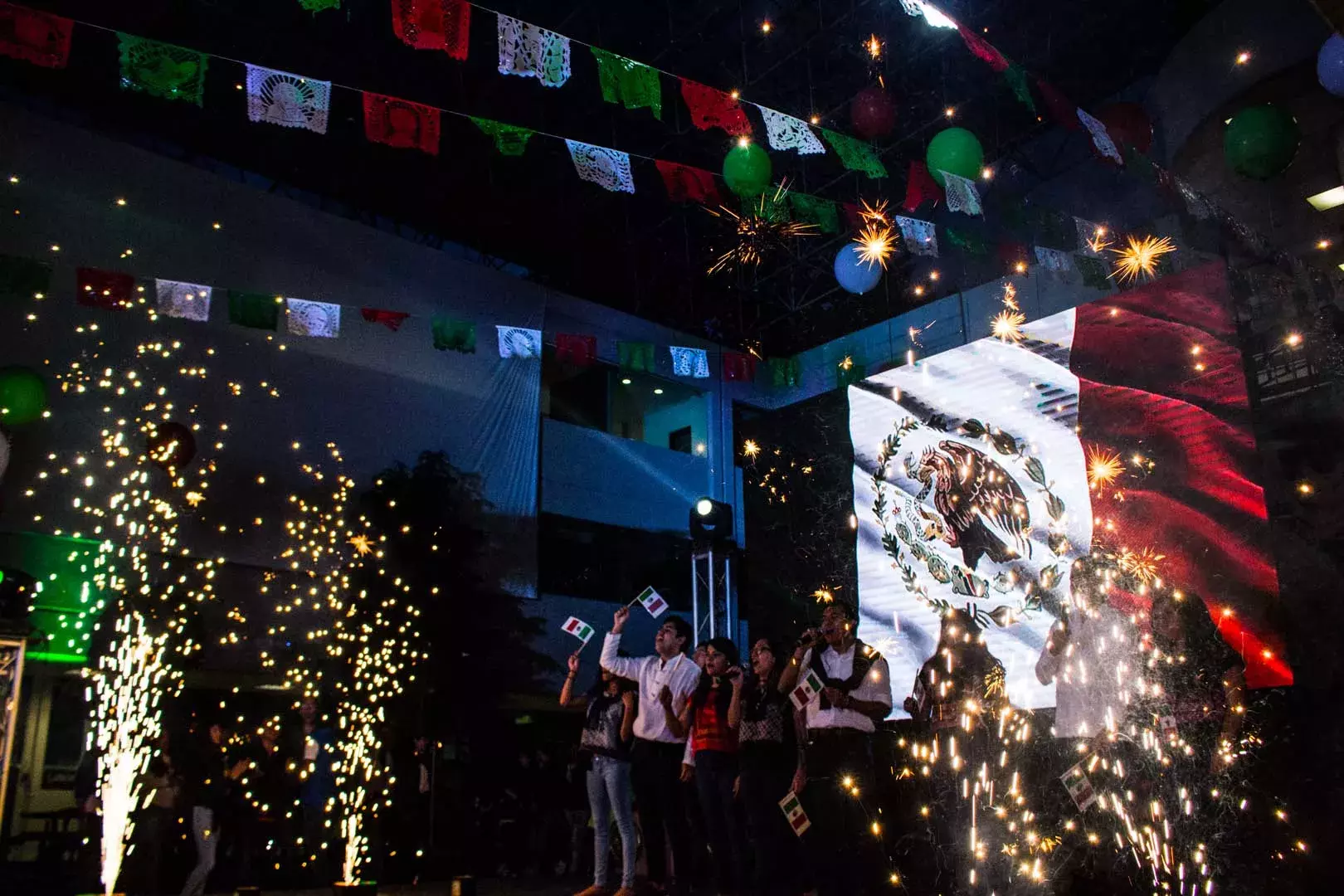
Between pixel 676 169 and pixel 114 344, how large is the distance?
5.53 m

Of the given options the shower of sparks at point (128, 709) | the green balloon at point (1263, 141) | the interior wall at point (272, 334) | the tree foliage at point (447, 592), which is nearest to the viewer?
the green balloon at point (1263, 141)

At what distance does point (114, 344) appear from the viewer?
9141 millimetres

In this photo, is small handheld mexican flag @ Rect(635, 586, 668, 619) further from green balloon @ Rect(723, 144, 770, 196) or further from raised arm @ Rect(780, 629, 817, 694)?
green balloon @ Rect(723, 144, 770, 196)

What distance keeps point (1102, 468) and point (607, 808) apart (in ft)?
13.1

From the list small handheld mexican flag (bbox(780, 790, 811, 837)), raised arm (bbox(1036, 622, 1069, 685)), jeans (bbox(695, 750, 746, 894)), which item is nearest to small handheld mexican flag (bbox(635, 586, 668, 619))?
jeans (bbox(695, 750, 746, 894))

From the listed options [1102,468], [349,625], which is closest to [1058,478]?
[1102,468]

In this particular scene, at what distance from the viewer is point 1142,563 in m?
6.64

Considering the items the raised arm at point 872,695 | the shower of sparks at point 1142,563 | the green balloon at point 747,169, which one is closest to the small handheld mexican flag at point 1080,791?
the raised arm at point 872,695

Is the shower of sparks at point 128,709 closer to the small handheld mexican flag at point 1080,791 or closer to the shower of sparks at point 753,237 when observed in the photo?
the small handheld mexican flag at point 1080,791

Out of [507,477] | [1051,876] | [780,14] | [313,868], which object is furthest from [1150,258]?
[313,868]

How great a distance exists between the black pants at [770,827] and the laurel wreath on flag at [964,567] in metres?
2.57

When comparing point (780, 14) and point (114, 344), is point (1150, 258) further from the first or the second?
point (114, 344)

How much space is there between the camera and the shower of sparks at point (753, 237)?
1048cm

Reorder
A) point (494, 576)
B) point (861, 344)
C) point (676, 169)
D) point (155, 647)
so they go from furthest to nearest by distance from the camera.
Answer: point (861, 344)
point (494, 576)
point (155, 647)
point (676, 169)
